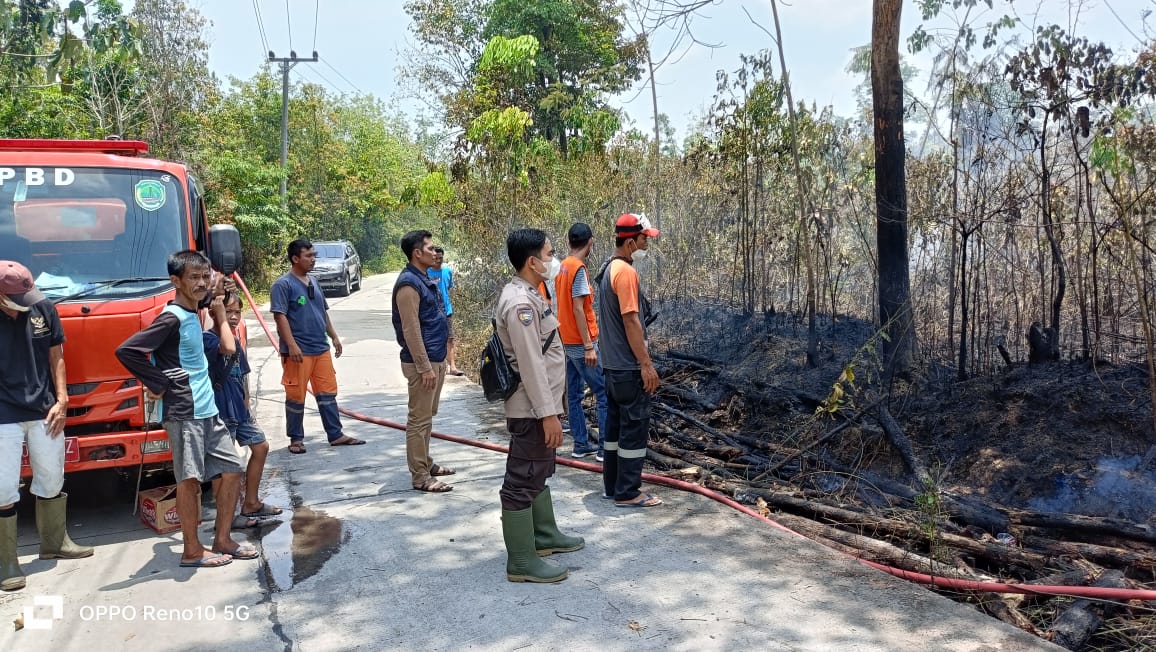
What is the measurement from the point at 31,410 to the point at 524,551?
2853 mm

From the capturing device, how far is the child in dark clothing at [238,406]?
4.88 meters

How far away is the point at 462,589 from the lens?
4.21 meters

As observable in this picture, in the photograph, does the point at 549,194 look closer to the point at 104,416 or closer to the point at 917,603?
the point at 104,416

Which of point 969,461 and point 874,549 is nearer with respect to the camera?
point 874,549

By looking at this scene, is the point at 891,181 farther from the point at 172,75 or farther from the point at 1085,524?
the point at 172,75

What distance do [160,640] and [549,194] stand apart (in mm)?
11300

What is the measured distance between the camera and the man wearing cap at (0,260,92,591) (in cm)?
436

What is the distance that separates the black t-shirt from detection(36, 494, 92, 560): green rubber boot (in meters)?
0.53

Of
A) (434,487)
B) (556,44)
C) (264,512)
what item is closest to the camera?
(264,512)

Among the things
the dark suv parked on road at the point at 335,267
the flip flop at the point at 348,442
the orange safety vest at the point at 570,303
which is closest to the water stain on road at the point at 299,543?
the flip flop at the point at 348,442

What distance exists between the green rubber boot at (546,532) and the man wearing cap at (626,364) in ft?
3.10

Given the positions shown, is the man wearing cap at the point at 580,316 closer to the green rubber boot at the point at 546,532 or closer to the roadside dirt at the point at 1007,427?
the green rubber boot at the point at 546,532

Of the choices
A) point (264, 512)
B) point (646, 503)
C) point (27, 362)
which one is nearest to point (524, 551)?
point (646, 503)

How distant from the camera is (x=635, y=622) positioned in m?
3.77
